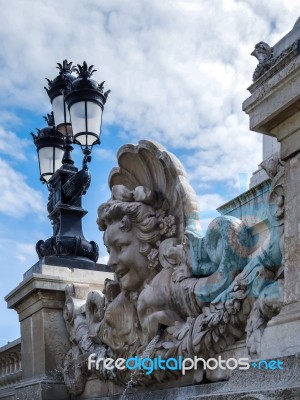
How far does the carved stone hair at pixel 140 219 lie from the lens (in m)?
5.05

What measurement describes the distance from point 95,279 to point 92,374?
120cm

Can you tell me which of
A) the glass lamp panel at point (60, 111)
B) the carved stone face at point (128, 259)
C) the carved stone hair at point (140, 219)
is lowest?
the carved stone face at point (128, 259)

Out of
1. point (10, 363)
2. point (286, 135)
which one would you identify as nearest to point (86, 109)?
point (10, 363)

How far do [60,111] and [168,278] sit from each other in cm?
340

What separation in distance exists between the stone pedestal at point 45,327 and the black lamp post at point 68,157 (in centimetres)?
16

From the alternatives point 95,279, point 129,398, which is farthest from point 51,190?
point 129,398

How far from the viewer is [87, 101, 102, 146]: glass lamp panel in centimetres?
662

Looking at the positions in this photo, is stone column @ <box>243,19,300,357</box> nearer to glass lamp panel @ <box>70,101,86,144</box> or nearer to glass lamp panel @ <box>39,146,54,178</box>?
glass lamp panel @ <box>70,101,86,144</box>

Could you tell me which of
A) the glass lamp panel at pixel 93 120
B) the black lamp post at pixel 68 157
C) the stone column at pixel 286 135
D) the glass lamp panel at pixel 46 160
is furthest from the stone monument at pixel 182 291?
the glass lamp panel at pixel 46 160

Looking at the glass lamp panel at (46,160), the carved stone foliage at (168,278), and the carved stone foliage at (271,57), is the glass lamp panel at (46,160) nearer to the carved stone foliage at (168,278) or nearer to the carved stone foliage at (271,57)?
the carved stone foliage at (168,278)

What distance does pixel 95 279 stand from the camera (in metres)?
6.82

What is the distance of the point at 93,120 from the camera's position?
663cm

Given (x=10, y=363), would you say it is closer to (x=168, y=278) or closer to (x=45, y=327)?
(x=45, y=327)

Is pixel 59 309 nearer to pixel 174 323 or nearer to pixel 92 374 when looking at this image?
pixel 92 374
